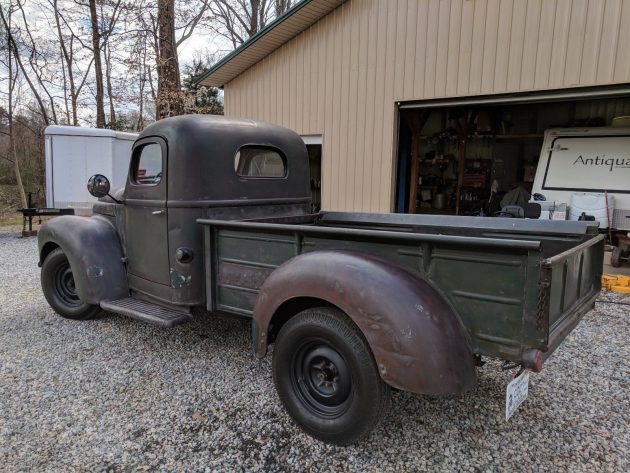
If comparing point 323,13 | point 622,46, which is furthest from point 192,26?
point 622,46

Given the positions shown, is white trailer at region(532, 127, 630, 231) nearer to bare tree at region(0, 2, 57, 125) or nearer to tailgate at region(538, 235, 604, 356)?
tailgate at region(538, 235, 604, 356)

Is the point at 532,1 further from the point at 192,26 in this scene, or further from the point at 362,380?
the point at 192,26

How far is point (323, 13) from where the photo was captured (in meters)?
7.79

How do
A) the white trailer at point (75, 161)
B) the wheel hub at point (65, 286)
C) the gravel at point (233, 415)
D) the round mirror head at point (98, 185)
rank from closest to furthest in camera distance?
the gravel at point (233, 415) → the round mirror head at point (98, 185) → the wheel hub at point (65, 286) → the white trailer at point (75, 161)

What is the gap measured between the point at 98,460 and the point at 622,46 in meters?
7.14

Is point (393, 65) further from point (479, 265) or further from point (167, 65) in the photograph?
point (167, 65)

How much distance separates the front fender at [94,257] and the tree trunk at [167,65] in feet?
27.5

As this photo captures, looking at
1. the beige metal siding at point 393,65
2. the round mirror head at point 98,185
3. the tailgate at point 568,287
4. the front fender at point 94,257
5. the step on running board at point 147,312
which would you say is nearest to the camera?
the tailgate at point 568,287

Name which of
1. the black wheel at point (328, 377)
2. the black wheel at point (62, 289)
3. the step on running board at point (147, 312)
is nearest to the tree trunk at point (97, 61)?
the black wheel at point (62, 289)

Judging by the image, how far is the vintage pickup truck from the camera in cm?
199

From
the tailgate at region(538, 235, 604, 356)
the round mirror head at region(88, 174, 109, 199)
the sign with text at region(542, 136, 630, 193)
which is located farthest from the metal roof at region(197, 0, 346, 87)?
the tailgate at region(538, 235, 604, 356)

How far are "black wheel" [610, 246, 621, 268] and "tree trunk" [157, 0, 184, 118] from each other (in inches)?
417

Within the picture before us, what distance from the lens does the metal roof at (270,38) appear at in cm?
754

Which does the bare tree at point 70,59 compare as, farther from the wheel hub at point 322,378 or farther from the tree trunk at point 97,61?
the wheel hub at point 322,378
